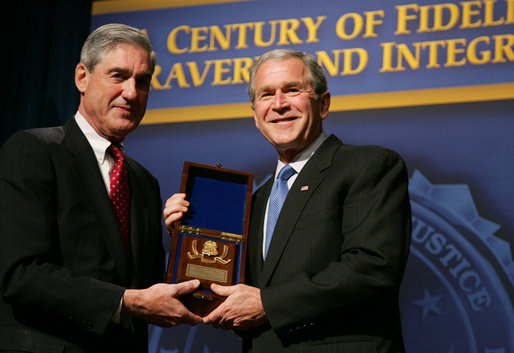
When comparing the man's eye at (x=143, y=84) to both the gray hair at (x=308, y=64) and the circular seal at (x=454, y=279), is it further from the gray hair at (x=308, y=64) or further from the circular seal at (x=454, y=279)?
the circular seal at (x=454, y=279)

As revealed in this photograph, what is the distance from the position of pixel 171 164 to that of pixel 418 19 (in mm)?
1600

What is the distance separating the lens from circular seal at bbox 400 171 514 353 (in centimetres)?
336

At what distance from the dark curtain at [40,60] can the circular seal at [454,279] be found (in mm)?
2346

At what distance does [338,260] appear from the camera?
7.85 ft

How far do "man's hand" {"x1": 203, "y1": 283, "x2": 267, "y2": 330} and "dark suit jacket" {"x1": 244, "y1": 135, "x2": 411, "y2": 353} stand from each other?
0.04m

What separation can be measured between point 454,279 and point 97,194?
75.1 inches

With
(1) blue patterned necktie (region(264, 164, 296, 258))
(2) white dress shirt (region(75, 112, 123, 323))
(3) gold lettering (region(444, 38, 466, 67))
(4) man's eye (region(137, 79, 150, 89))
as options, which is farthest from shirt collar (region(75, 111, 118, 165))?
(3) gold lettering (region(444, 38, 466, 67))

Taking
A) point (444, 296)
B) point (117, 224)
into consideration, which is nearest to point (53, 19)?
point (117, 224)

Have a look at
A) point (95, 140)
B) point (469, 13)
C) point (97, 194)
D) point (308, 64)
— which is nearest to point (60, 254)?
point (97, 194)

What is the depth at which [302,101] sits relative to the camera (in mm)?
2754

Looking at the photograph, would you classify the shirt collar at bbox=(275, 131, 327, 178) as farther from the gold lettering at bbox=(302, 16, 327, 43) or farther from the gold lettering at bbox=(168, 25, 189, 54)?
the gold lettering at bbox=(168, 25, 189, 54)

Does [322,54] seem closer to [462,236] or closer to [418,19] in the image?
[418,19]

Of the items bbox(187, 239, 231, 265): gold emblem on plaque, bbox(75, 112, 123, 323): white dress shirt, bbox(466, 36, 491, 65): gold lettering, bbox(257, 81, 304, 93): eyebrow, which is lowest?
bbox(187, 239, 231, 265): gold emblem on plaque

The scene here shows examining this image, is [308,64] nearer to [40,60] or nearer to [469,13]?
[469,13]
